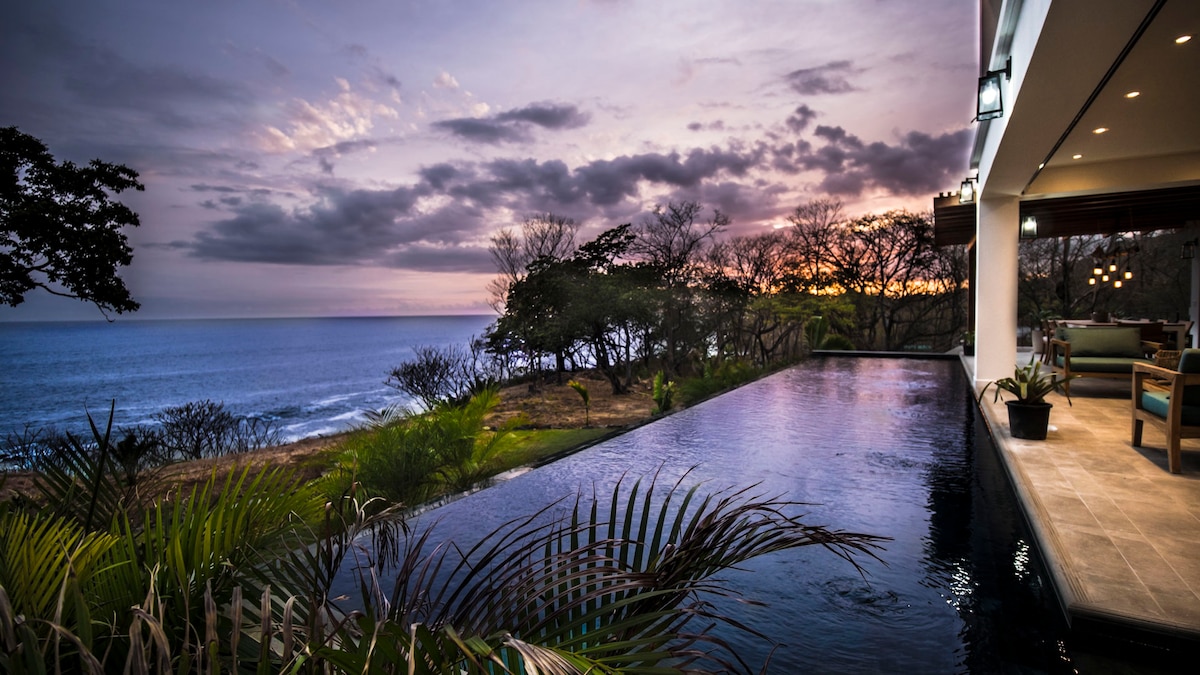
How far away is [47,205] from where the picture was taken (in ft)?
21.9

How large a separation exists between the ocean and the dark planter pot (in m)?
6.08

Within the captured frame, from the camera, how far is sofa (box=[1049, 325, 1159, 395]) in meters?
6.94

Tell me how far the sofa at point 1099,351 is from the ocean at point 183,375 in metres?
8.24

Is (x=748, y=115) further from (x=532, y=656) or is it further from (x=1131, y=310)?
(x=532, y=656)

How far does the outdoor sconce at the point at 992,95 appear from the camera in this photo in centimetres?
433

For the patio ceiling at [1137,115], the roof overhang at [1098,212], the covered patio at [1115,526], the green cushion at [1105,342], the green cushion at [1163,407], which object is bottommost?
the covered patio at [1115,526]

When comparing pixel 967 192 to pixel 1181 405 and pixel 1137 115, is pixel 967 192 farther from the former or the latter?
pixel 1181 405

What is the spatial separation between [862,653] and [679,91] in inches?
657

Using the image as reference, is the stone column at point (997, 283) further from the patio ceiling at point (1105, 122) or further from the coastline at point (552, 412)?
the coastline at point (552, 412)

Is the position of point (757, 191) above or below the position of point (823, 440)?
above

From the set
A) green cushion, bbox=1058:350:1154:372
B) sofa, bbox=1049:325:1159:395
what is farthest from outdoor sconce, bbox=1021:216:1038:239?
green cushion, bbox=1058:350:1154:372

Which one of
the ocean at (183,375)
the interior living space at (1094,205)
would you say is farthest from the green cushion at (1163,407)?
the ocean at (183,375)

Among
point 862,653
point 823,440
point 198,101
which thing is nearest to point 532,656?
point 862,653

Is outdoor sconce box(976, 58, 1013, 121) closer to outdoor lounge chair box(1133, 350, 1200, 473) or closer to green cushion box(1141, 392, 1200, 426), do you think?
outdoor lounge chair box(1133, 350, 1200, 473)
